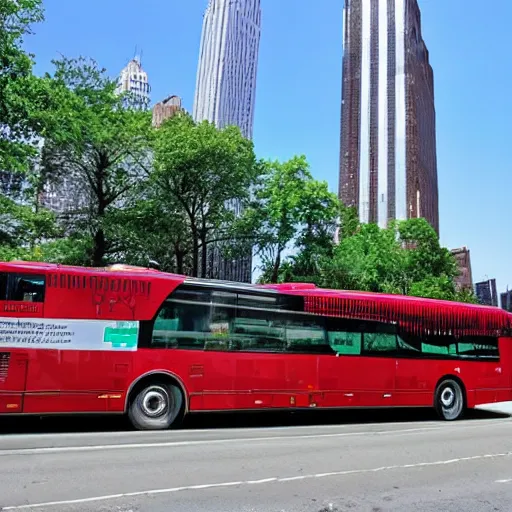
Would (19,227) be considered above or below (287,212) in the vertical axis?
below

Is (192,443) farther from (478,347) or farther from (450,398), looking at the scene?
(478,347)

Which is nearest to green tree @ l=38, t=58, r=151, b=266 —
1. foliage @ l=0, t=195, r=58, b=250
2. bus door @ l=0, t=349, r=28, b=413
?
foliage @ l=0, t=195, r=58, b=250

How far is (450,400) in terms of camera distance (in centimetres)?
1565

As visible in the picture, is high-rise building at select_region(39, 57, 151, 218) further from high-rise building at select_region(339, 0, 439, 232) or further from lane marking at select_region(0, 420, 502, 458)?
high-rise building at select_region(339, 0, 439, 232)

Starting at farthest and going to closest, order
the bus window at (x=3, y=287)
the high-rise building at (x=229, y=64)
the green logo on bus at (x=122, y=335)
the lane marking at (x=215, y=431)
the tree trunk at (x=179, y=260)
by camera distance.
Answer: the high-rise building at (x=229, y=64)
the tree trunk at (x=179, y=260)
the green logo on bus at (x=122, y=335)
the bus window at (x=3, y=287)
the lane marking at (x=215, y=431)

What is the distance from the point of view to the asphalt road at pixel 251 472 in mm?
6008

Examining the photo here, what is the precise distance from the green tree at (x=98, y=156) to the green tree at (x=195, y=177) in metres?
1.23

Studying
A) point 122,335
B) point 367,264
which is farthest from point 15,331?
point 367,264

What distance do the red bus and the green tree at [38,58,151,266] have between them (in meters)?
16.5

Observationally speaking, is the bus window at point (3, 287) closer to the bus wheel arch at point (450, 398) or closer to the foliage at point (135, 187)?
the foliage at point (135, 187)

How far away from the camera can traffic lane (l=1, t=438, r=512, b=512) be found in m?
5.79

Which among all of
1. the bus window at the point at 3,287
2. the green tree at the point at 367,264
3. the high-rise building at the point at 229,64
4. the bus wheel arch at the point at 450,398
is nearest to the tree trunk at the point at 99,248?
the green tree at the point at 367,264

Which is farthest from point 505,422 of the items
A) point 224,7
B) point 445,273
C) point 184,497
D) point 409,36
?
point 409,36

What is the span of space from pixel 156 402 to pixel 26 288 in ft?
11.3
